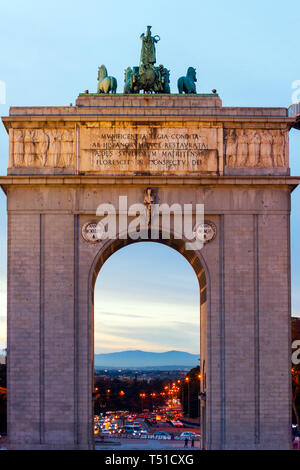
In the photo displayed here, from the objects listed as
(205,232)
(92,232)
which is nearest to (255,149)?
(205,232)

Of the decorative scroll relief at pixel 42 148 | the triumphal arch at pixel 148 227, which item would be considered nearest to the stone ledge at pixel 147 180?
the triumphal arch at pixel 148 227

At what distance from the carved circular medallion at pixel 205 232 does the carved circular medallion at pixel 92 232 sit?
445cm

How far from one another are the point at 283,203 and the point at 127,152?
7664 mm

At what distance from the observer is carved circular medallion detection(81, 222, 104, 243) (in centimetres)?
3619

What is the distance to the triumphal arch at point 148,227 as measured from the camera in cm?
3531

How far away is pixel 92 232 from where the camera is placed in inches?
1427

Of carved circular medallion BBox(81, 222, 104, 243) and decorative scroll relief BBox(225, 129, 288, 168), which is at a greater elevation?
decorative scroll relief BBox(225, 129, 288, 168)

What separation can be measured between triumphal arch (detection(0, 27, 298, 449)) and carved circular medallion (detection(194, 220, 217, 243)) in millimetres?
66

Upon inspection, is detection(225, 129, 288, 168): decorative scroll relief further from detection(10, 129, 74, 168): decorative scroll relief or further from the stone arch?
detection(10, 129, 74, 168): decorative scroll relief

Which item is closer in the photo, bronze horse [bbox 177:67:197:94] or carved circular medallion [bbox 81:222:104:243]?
carved circular medallion [bbox 81:222:104:243]

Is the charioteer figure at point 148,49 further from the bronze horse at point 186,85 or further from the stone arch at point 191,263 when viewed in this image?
the stone arch at point 191,263

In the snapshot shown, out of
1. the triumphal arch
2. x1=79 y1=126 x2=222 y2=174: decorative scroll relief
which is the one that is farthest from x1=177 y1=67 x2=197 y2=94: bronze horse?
x1=79 y1=126 x2=222 y2=174: decorative scroll relief

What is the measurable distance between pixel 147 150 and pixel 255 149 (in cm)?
508
